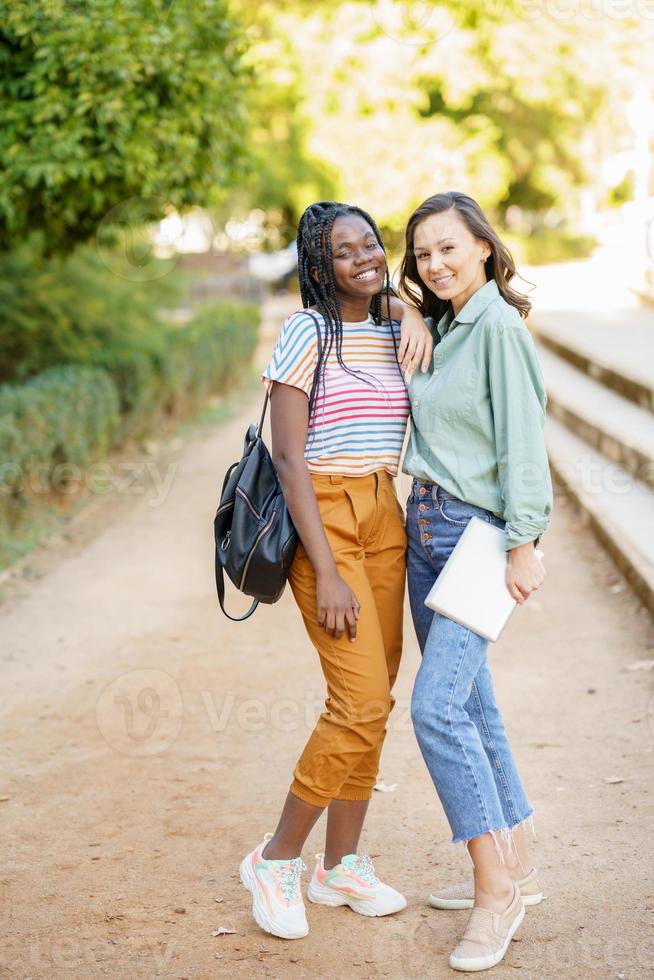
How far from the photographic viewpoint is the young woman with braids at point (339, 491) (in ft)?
9.37

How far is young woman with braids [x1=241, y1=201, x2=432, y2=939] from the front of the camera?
9.37ft

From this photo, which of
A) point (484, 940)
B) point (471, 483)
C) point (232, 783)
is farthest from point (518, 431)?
point (232, 783)

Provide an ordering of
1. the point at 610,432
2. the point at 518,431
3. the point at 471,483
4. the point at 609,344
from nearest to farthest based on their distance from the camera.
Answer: the point at 518,431 → the point at 471,483 → the point at 610,432 → the point at 609,344

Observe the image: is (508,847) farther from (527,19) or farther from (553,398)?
(527,19)

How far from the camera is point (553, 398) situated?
11672mm

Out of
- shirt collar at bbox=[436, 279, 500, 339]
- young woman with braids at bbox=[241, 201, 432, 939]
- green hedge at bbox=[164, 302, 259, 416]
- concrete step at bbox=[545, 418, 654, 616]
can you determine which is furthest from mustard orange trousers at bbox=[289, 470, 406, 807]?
green hedge at bbox=[164, 302, 259, 416]

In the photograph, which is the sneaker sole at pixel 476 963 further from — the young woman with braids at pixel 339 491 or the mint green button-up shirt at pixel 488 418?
the mint green button-up shirt at pixel 488 418

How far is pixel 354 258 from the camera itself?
9.59 feet

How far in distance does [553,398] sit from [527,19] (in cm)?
1745

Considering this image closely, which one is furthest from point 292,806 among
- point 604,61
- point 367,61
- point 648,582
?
point 604,61

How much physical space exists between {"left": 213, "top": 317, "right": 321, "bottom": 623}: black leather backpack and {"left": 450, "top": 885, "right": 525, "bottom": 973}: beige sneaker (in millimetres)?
958

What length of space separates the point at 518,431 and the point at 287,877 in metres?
1.32

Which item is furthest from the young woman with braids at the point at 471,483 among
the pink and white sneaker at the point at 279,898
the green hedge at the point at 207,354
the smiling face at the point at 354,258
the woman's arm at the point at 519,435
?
the green hedge at the point at 207,354

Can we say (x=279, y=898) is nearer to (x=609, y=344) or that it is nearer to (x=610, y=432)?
(x=610, y=432)
